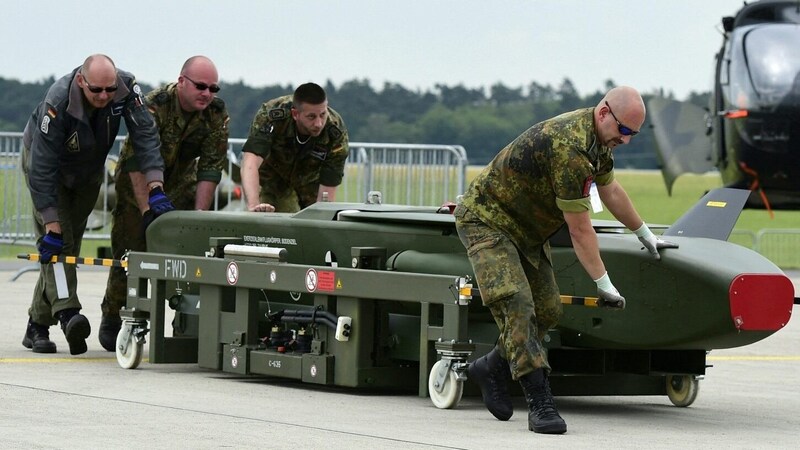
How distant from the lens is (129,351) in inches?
366

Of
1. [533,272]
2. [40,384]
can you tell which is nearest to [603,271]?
[533,272]

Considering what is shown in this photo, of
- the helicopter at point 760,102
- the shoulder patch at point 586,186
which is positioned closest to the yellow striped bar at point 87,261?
the shoulder patch at point 586,186

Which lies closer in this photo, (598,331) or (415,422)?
(415,422)

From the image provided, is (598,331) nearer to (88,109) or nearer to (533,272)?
(533,272)

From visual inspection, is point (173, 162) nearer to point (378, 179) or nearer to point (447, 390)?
point (447, 390)

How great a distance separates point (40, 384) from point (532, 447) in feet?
9.74

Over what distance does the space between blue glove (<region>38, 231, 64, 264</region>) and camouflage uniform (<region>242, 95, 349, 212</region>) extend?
4.39 ft

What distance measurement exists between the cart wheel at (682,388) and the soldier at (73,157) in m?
3.26

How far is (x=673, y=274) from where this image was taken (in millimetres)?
7445

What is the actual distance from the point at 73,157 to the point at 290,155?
1455 millimetres

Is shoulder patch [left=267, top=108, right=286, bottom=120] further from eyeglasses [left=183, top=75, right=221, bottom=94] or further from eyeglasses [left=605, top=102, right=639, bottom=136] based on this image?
eyeglasses [left=605, top=102, right=639, bottom=136]

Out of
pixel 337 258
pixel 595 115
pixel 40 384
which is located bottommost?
pixel 40 384

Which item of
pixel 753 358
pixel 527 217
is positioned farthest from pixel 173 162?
pixel 753 358

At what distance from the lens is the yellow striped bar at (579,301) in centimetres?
737
